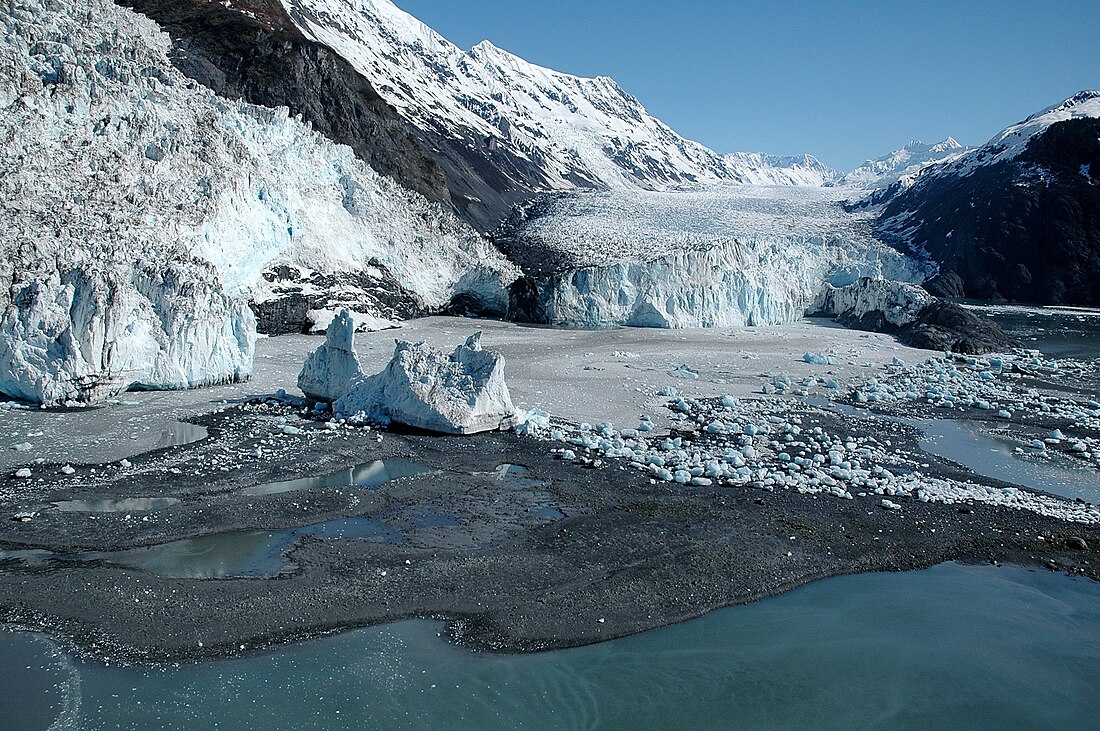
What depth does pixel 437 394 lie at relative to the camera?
40.1 ft

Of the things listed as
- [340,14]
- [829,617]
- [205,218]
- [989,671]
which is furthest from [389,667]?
[340,14]

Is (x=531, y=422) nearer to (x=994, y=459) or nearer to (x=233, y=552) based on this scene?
(x=233, y=552)

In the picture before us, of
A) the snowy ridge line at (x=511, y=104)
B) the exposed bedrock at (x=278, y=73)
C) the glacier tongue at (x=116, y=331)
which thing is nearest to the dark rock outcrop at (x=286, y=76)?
the exposed bedrock at (x=278, y=73)

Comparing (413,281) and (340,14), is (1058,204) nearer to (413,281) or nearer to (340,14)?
(413,281)

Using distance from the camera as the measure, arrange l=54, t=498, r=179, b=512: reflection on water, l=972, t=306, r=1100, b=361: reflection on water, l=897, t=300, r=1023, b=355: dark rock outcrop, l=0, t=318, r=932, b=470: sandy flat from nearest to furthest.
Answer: l=54, t=498, r=179, b=512: reflection on water < l=0, t=318, r=932, b=470: sandy flat < l=897, t=300, r=1023, b=355: dark rock outcrop < l=972, t=306, r=1100, b=361: reflection on water

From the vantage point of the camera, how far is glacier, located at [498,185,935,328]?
2777cm

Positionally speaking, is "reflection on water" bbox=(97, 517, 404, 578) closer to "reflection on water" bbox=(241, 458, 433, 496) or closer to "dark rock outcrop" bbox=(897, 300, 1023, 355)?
"reflection on water" bbox=(241, 458, 433, 496)

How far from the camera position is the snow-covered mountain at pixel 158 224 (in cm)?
1319

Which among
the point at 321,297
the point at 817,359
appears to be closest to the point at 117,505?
the point at 321,297

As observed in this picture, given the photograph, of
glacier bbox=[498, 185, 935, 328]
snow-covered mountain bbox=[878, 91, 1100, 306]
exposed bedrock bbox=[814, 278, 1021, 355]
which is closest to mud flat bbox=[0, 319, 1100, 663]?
exposed bedrock bbox=[814, 278, 1021, 355]

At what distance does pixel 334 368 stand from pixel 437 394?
7.78 feet

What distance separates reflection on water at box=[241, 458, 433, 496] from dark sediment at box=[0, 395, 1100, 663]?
0.18 m

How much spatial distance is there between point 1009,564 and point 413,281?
22860mm

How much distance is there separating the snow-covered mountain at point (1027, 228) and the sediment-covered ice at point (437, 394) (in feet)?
117
